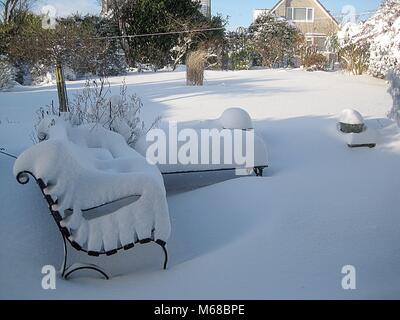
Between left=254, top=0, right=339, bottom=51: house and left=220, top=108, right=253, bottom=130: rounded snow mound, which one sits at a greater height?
left=254, top=0, right=339, bottom=51: house

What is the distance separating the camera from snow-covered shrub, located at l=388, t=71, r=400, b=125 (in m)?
5.18

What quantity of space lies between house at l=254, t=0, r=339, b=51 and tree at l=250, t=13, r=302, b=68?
113 centimetres

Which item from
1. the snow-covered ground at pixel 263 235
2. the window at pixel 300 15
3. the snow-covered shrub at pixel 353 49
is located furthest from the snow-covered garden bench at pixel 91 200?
the window at pixel 300 15

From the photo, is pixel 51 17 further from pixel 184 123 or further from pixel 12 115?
pixel 184 123

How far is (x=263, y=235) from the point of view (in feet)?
9.54

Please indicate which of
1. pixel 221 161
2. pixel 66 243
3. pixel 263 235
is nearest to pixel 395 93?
pixel 221 161

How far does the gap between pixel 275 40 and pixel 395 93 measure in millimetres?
13613

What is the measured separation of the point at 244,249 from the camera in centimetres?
274

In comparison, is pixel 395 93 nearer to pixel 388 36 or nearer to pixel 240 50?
pixel 388 36

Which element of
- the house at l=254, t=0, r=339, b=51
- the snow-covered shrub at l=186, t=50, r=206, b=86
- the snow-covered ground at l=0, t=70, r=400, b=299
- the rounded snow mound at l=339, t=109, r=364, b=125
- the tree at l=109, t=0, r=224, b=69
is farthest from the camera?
the house at l=254, t=0, r=339, b=51

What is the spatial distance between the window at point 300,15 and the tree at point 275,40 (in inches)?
83.9

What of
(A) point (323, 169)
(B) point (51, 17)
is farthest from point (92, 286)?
(B) point (51, 17)

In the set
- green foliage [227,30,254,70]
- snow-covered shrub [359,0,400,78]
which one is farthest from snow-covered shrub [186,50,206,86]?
green foliage [227,30,254,70]

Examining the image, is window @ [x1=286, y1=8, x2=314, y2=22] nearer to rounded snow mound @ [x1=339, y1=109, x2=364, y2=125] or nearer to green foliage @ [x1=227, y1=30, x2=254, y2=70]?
green foliage @ [x1=227, y1=30, x2=254, y2=70]
